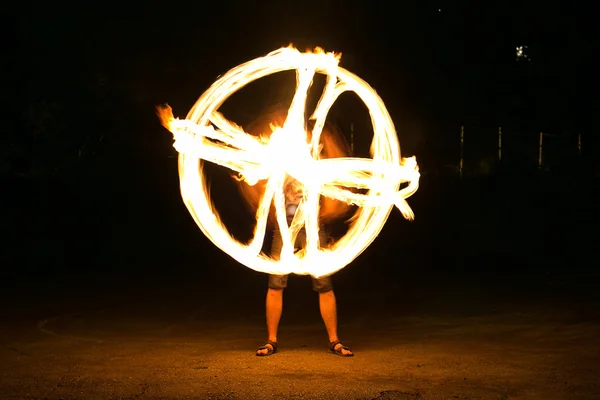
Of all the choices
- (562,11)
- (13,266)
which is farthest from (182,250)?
(562,11)

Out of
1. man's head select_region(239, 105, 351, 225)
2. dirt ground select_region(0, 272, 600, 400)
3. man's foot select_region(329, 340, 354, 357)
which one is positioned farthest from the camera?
man's head select_region(239, 105, 351, 225)

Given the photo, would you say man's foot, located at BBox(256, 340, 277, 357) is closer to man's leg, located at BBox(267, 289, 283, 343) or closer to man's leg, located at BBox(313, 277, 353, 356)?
man's leg, located at BBox(267, 289, 283, 343)

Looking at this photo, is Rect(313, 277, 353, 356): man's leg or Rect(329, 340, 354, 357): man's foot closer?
Rect(329, 340, 354, 357): man's foot

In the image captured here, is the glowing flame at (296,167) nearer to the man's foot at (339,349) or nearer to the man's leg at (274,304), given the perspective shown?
the man's leg at (274,304)

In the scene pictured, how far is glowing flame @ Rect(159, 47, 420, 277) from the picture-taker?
23.9ft

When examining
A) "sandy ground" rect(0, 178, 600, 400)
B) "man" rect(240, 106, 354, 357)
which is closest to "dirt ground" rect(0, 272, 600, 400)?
"sandy ground" rect(0, 178, 600, 400)

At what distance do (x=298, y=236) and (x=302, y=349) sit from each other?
37.6 inches

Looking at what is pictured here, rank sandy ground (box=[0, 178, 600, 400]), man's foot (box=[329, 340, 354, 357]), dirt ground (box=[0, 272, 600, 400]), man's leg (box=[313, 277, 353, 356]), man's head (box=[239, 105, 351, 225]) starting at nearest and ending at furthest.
Answer: 1. dirt ground (box=[0, 272, 600, 400])
2. sandy ground (box=[0, 178, 600, 400])
3. man's foot (box=[329, 340, 354, 357])
4. man's head (box=[239, 105, 351, 225])
5. man's leg (box=[313, 277, 353, 356])

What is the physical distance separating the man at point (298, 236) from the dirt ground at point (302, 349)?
0.16 metres

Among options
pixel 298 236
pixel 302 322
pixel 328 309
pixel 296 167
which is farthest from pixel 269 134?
pixel 302 322

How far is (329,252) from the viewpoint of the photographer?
7.50 meters

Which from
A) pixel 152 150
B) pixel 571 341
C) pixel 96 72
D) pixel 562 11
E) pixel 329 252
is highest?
pixel 562 11

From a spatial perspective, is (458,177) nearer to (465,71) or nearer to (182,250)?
(465,71)

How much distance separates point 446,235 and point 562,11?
13.5 m
